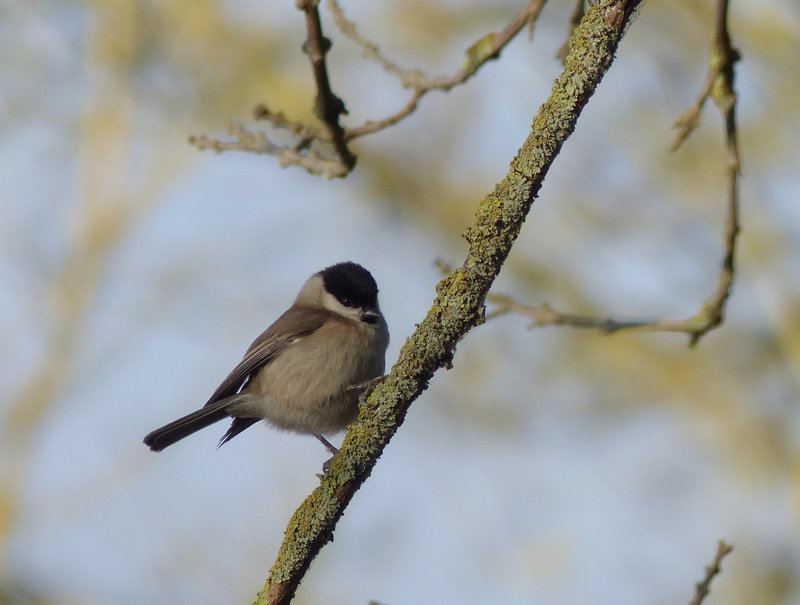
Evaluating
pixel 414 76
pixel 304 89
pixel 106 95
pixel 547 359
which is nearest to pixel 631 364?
pixel 547 359

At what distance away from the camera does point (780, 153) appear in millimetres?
6469

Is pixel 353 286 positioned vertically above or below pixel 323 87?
above

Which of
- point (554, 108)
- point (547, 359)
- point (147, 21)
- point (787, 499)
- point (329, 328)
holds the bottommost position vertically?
point (554, 108)

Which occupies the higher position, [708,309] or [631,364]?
[631,364]

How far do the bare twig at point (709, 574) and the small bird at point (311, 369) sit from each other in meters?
1.91

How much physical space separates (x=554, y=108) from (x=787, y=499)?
535 cm

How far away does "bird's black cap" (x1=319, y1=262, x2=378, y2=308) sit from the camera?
4.80 m

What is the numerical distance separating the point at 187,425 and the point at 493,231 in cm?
292

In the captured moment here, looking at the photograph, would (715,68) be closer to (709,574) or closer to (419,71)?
(419,71)

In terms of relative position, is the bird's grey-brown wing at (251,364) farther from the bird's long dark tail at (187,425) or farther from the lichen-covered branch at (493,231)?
the lichen-covered branch at (493,231)

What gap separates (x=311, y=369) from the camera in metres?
4.43

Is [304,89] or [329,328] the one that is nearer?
[329,328]

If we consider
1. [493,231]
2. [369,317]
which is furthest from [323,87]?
[369,317]

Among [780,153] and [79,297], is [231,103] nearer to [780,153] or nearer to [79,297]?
[79,297]
